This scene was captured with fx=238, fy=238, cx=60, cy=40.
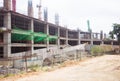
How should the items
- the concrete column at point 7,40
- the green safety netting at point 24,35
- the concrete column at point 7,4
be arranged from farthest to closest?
1. the green safety netting at point 24,35
2. the concrete column at point 7,4
3. the concrete column at point 7,40

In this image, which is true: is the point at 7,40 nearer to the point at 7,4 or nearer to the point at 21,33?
the point at 21,33

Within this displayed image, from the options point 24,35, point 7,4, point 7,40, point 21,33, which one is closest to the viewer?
point 7,40

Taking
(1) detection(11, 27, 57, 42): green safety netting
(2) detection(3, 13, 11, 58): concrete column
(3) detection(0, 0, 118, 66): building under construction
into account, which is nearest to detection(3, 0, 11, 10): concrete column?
(3) detection(0, 0, 118, 66): building under construction

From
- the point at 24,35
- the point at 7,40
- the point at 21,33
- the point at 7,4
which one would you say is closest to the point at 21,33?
the point at 21,33

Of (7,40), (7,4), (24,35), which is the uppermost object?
(7,4)

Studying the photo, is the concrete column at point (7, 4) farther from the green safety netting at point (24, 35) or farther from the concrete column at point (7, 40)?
the green safety netting at point (24, 35)

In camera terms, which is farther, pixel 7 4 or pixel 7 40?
pixel 7 4

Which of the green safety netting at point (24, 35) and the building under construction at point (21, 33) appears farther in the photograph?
the green safety netting at point (24, 35)

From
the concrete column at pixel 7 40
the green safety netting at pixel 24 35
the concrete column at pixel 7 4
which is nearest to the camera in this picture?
the concrete column at pixel 7 40

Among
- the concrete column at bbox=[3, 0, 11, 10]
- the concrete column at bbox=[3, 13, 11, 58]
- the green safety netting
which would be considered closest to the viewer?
the concrete column at bbox=[3, 13, 11, 58]

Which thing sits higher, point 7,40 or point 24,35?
point 24,35

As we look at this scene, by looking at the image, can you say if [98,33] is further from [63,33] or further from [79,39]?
[63,33]

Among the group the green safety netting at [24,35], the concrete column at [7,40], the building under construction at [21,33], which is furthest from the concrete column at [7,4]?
the green safety netting at [24,35]

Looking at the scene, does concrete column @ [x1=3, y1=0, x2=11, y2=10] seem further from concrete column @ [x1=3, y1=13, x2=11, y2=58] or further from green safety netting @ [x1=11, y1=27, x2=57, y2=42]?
green safety netting @ [x1=11, y1=27, x2=57, y2=42]
